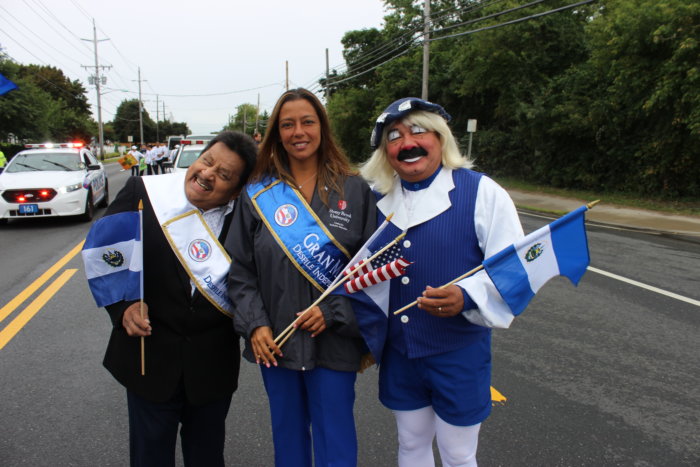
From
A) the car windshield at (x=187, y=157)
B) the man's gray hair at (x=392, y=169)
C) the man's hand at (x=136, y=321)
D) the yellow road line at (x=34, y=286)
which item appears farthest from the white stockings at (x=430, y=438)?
the car windshield at (x=187, y=157)

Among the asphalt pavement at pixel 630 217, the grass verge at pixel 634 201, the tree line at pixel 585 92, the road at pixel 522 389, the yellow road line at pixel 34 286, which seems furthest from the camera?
the grass verge at pixel 634 201

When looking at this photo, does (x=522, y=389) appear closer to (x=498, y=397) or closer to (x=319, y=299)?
(x=498, y=397)

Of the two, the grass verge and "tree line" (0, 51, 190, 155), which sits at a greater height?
"tree line" (0, 51, 190, 155)

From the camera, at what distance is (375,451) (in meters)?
2.73

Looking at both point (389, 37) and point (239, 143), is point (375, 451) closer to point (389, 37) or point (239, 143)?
point (239, 143)

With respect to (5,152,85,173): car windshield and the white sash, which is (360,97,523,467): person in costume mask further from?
(5,152,85,173): car windshield

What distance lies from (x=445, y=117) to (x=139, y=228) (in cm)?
134

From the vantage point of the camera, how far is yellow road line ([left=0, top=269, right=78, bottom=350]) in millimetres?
4281

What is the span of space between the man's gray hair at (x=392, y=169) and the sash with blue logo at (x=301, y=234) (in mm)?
347

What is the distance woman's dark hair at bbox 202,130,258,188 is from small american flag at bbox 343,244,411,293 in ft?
2.14

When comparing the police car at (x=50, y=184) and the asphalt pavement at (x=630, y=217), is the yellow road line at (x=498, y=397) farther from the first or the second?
the police car at (x=50, y=184)

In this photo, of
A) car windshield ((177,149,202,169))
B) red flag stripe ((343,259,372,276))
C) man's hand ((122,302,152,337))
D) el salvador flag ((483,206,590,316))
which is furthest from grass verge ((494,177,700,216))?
man's hand ((122,302,152,337))

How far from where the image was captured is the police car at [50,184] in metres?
9.13

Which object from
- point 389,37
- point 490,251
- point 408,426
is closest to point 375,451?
point 408,426
